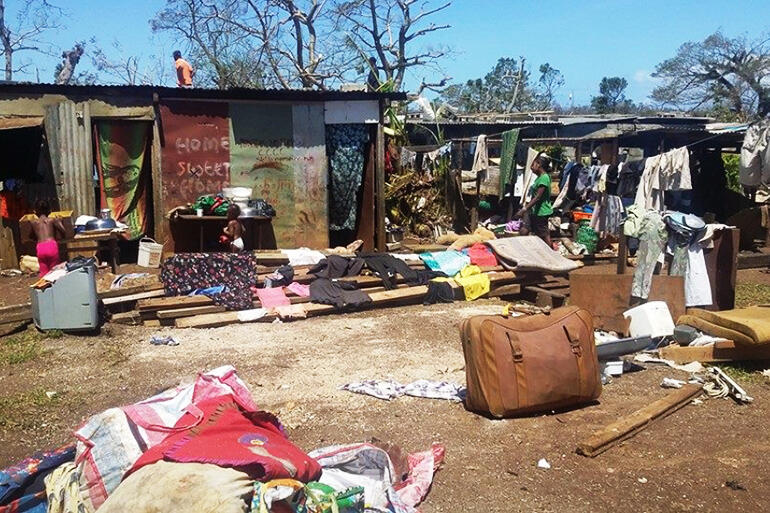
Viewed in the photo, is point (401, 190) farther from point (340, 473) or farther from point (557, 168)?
point (340, 473)

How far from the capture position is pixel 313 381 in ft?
20.2

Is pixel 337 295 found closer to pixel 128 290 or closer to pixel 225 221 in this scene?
pixel 128 290

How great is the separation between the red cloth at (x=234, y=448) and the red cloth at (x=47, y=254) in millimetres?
6761

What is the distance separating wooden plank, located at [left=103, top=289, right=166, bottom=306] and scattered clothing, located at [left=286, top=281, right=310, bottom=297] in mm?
1530

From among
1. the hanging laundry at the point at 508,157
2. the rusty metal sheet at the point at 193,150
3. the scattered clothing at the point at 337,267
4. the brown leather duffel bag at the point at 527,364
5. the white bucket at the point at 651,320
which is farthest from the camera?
the hanging laundry at the point at 508,157

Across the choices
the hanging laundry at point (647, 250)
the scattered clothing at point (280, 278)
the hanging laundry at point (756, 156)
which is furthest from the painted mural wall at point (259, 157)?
the hanging laundry at point (756, 156)

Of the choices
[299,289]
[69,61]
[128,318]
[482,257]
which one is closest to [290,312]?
[299,289]

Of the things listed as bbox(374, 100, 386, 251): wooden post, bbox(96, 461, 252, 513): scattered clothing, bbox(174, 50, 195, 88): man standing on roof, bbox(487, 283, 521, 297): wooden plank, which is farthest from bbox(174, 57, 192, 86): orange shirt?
bbox(96, 461, 252, 513): scattered clothing

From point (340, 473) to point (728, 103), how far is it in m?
36.7

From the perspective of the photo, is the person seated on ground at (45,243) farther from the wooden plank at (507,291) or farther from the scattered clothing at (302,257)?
the wooden plank at (507,291)

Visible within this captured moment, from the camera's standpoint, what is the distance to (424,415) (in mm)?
5266

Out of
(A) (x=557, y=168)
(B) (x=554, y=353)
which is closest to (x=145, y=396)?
(B) (x=554, y=353)

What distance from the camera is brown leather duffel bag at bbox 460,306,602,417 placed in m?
4.96

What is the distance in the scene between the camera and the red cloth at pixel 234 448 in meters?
3.00
